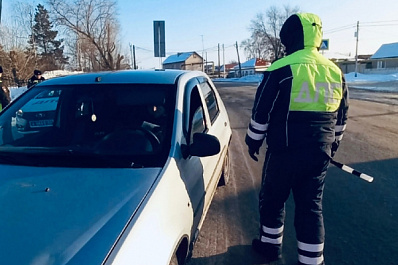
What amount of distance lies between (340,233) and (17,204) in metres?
2.84

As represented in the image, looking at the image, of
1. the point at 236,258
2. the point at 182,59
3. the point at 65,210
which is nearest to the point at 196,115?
the point at 236,258

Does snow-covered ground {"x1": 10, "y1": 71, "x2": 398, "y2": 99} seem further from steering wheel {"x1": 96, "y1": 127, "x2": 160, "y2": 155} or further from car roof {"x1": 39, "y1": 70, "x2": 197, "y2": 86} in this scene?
steering wheel {"x1": 96, "y1": 127, "x2": 160, "y2": 155}

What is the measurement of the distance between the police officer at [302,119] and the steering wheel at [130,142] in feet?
2.81

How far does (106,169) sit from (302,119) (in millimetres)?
1449

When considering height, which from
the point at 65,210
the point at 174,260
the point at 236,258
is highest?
the point at 65,210

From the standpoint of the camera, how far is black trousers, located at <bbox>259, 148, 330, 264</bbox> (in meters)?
2.50

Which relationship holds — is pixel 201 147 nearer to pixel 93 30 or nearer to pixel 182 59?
pixel 93 30

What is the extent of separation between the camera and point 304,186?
2590 mm

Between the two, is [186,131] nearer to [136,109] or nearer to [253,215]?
[136,109]

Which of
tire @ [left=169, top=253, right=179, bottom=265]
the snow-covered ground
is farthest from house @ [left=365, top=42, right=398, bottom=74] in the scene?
tire @ [left=169, top=253, right=179, bottom=265]

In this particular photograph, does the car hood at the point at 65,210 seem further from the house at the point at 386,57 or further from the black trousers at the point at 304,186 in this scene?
the house at the point at 386,57

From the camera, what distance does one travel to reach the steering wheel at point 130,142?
2385 millimetres

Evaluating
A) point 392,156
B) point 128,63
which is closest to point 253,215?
point 392,156

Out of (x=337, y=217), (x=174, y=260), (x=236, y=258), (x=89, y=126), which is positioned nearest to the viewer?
(x=174, y=260)
